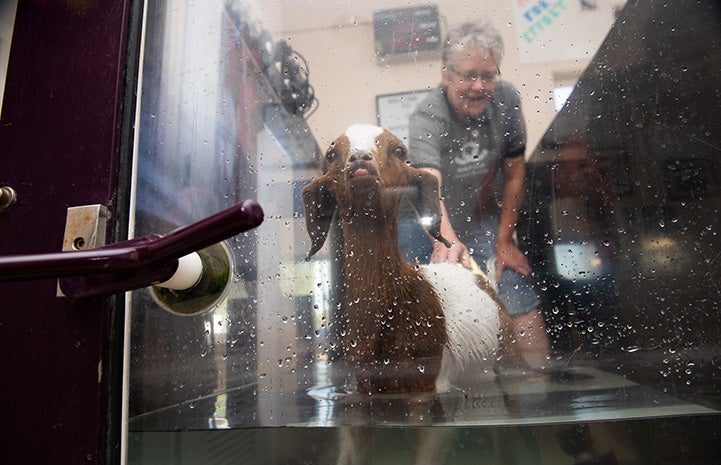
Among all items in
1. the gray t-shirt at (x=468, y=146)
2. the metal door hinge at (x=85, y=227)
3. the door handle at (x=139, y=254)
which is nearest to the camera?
the door handle at (x=139, y=254)

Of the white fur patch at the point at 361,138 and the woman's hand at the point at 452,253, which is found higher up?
the white fur patch at the point at 361,138

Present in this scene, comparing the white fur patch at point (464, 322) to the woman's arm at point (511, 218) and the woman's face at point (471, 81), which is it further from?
the woman's face at point (471, 81)

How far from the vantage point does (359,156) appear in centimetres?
59

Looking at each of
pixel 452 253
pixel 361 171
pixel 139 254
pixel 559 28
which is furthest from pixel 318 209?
pixel 559 28

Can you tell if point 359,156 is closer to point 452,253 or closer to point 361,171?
→ point 361,171

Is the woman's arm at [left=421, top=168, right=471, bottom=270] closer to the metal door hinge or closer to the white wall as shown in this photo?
the white wall

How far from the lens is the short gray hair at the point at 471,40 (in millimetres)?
594

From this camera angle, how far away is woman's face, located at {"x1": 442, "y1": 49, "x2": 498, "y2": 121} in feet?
1.93

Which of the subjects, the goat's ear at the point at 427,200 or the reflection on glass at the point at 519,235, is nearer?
the reflection on glass at the point at 519,235

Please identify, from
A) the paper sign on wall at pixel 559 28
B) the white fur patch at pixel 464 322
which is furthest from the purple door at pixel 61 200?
the paper sign on wall at pixel 559 28

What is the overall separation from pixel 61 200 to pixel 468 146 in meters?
0.47

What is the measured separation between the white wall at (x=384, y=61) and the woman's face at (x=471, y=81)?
0.02m

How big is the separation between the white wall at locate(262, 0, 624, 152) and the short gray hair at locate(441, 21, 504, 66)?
0.03 feet

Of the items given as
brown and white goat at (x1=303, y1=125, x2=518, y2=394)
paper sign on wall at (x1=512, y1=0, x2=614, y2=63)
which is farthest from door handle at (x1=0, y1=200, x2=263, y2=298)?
paper sign on wall at (x1=512, y1=0, x2=614, y2=63)
